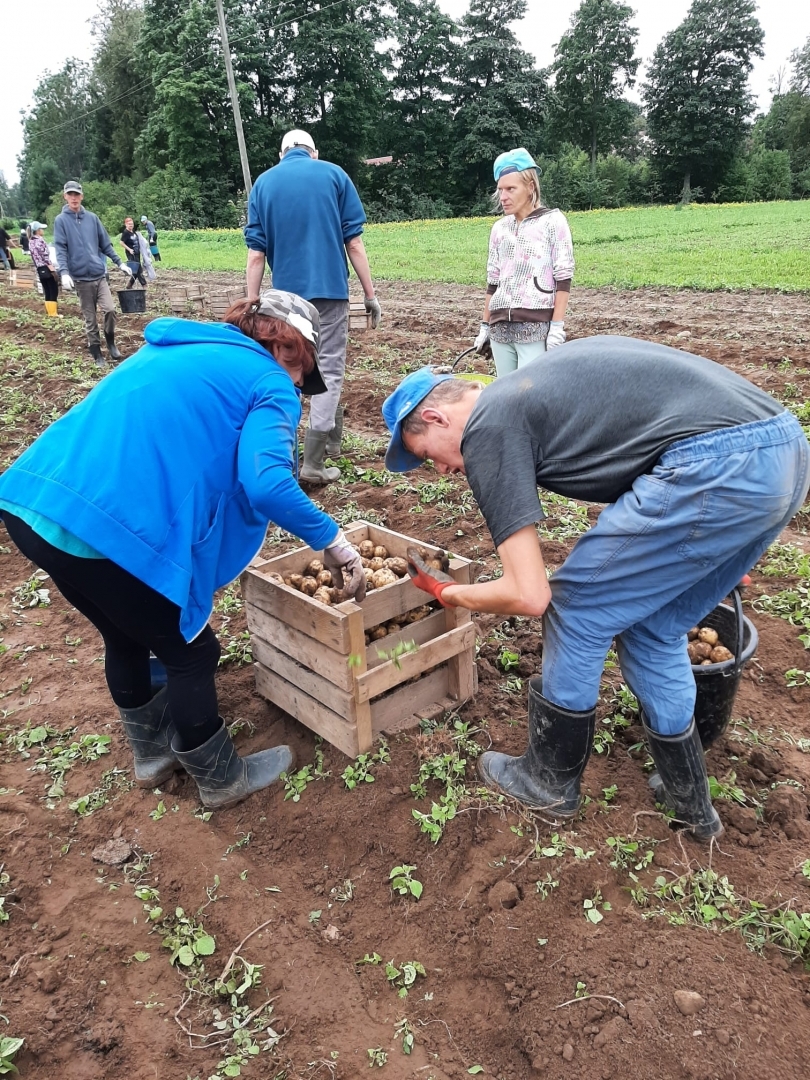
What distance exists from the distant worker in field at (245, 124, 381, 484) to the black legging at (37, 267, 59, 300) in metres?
10.5

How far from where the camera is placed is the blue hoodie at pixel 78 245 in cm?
951

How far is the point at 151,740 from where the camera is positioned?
119 inches

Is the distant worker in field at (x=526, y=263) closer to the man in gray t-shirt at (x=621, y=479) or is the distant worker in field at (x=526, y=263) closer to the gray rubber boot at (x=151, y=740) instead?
the man in gray t-shirt at (x=621, y=479)

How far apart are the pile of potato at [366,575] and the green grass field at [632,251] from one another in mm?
11946

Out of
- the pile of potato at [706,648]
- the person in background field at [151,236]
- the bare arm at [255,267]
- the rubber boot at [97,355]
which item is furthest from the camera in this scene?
the person in background field at [151,236]

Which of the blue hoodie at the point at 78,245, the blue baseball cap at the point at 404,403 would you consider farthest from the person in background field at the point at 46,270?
the blue baseball cap at the point at 404,403

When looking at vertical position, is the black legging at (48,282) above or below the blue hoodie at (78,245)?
below

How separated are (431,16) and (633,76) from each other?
62.0 feet

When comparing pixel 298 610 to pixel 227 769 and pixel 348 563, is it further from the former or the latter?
pixel 227 769

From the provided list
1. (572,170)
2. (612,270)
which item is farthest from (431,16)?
(612,270)

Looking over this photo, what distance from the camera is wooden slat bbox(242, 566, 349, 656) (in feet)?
8.92

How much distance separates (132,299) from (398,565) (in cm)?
1253

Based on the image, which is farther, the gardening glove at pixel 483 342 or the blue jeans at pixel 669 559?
the gardening glove at pixel 483 342

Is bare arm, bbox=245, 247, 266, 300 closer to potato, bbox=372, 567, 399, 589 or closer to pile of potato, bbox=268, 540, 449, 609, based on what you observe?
pile of potato, bbox=268, 540, 449, 609
